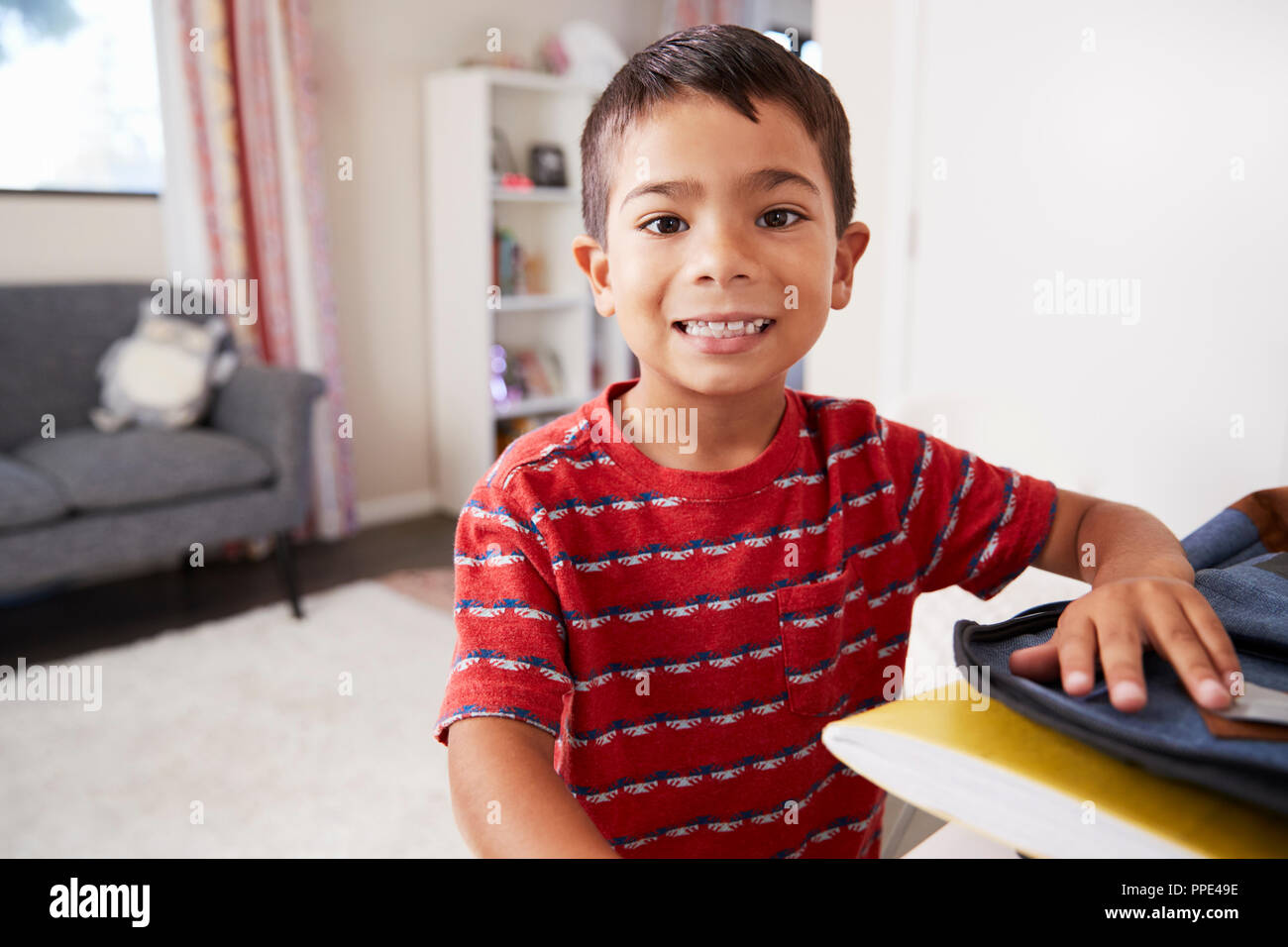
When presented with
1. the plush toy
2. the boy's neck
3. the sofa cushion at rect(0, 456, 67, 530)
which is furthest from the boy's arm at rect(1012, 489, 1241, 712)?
the plush toy

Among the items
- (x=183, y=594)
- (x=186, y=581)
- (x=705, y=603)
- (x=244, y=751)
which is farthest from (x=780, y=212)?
(x=186, y=581)

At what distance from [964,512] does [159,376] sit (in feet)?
9.04

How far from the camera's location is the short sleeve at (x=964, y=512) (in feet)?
2.86

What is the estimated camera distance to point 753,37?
79 centimetres

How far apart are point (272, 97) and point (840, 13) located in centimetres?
209

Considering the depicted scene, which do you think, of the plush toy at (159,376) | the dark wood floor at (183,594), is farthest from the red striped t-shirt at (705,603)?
the plush toy at (159,376)

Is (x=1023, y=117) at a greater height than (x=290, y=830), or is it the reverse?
(x=1023, y=117)

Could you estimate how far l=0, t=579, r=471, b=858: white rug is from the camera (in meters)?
1.83

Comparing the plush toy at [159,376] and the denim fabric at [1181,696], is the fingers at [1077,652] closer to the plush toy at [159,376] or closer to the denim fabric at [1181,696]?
the denim fabric at [1181,696]

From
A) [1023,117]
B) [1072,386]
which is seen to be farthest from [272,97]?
[1072,386]

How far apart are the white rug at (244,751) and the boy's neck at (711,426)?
1.24 metres

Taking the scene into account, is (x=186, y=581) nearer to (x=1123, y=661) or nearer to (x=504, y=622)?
(x=504, y=622)

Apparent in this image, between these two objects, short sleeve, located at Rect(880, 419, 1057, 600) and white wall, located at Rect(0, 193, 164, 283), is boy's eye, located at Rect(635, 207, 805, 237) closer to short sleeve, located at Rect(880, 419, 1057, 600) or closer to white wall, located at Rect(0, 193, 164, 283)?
short sleeve, located at Rect(880, 419, 1057, 600)
